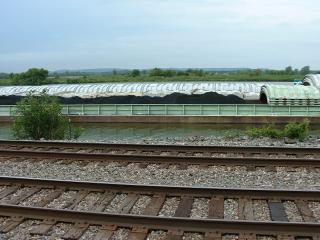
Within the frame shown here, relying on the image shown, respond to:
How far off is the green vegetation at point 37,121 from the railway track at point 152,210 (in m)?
8.82

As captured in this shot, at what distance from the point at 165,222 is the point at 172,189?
1.58 m

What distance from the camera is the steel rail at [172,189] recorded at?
25.6 ft

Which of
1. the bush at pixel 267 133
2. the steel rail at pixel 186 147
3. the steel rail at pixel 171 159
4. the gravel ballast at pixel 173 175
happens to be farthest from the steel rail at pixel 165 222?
the bush at pixel 267 133

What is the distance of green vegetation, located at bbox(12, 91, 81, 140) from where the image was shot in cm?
1791

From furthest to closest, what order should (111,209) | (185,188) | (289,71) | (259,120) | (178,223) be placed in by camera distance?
(289,71), (259,120), (185,188), (111,209), (178,223)

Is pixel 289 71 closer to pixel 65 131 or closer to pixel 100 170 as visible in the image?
pixel 65 131

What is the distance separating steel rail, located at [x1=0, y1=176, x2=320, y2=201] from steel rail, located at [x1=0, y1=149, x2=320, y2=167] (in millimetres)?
2581

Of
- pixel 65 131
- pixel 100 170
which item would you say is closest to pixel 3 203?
pixel 100 170

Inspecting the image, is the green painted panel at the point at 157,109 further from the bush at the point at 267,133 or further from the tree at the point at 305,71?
the tree at the point at 305,71

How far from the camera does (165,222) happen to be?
6.68m

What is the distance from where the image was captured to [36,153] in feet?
40.0

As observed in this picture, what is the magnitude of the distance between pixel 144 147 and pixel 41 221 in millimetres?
6088

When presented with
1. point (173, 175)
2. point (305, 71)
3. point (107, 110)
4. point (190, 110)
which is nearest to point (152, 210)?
point (173, 175)

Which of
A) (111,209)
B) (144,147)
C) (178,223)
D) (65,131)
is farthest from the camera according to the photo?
Answer: (65,131)
